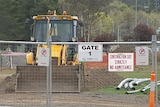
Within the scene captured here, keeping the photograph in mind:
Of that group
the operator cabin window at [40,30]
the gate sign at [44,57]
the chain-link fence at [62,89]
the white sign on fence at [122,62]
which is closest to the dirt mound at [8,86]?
the chain-link fence at [62,89]

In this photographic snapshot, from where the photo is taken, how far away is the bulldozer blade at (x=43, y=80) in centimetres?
1662

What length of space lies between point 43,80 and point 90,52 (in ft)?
19.5

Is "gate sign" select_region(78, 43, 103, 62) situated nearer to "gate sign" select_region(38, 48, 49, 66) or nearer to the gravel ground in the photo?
"gate sign" select_region(38, 48, 49, 66)

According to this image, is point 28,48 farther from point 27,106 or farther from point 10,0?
point 10,0

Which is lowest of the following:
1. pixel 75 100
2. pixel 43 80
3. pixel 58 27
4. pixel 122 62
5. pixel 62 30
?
pixel 75 100

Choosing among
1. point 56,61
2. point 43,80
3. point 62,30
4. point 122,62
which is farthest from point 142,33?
point 122,62

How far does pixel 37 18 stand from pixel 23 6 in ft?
140

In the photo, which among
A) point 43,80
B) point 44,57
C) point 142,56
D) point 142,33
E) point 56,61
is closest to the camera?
point 142,56

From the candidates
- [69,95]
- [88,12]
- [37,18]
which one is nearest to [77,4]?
[88,12]

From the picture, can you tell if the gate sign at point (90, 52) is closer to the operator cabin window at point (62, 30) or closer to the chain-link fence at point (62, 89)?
the chain-link fence at point (62, 89)

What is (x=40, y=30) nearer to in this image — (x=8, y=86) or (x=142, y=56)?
(x=8, y=86)

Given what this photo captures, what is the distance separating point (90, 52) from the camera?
11008 millimetres

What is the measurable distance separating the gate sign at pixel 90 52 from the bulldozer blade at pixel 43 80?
5464 mm

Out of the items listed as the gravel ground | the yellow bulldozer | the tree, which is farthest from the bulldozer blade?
the tree
